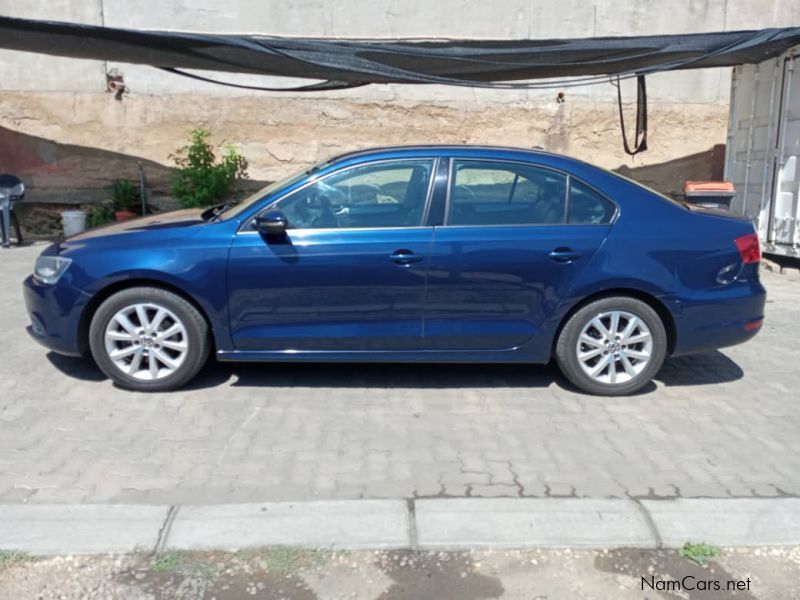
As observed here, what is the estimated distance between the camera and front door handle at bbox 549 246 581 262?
4.55 metres

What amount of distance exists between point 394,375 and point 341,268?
1.08 meters

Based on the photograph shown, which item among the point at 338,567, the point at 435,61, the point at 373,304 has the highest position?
the point at 435,61

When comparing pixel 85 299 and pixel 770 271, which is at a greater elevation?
pixel 85 299

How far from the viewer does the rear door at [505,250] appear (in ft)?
14.9

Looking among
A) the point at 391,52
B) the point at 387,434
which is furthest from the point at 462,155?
the point at 391,52

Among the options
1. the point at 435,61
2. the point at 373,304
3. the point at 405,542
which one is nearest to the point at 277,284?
the point at 373,304

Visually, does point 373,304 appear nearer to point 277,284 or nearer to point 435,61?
point 277,284

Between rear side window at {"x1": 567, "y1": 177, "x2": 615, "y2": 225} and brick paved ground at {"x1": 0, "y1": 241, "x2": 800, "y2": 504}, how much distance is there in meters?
1.21

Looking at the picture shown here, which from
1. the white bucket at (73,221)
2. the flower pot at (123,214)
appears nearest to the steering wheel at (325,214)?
the flower pot at (123,214)

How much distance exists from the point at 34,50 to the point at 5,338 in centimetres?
331

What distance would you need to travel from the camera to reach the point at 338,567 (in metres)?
3.00

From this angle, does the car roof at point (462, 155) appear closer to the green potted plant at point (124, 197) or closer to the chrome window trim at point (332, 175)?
the chrome window trim at point (332, 175)

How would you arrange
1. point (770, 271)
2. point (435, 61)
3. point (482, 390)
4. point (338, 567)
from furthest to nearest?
1. point (770, 271)
2. point (435, 61)
3. point (482, 390)
4. point (338, 567)

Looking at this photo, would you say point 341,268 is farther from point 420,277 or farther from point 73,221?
point 73,221
